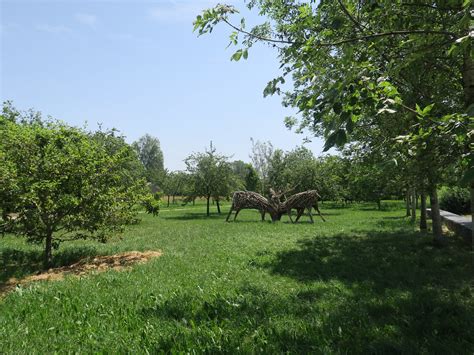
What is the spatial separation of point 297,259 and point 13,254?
9.01 meters

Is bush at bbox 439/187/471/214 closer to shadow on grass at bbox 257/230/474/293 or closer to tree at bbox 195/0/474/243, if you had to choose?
shadow on grass at bbox 257/230/474/293

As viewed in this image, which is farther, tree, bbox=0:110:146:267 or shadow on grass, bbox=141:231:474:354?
tree, bbox=0:110:146:267

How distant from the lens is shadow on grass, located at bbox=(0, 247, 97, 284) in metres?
8.59

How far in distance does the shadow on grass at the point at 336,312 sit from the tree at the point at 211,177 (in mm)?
25008

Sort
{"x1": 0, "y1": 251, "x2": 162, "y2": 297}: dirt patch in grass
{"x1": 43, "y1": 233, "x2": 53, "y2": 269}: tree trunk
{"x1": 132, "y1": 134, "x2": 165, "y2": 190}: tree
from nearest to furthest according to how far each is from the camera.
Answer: {"x1": 0, "y1": 251, "x2": 162, "y2": 297}: dirt patch in grass, {"x1": 43, "y1": 233, "x2": 53, "y2": 269}: tree trunk, {"x1": 132, "y1": 134, "x2": 165, "y2": 190}: tree

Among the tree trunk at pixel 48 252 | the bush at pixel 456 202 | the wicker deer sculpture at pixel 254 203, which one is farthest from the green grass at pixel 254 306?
the bush at pixel 456 202

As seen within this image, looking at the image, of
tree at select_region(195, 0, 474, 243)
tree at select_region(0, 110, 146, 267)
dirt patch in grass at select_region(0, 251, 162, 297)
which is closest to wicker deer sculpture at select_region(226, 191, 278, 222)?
dirt patch in grass at select_region(0, 251, 162, 297)

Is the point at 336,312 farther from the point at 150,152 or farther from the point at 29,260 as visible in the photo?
the point at 150,152

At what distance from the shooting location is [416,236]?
1305 cm

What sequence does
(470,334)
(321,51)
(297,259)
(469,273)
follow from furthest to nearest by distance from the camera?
(297,259) < (469,273) < (470,334) < (321,51)

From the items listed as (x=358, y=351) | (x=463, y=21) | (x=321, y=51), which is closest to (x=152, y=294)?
(x=358, y=351)

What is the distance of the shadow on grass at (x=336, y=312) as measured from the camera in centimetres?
413

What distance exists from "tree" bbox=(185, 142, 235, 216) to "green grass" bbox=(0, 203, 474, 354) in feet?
78.3

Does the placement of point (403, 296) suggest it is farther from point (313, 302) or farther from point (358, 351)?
point (358, 351)
